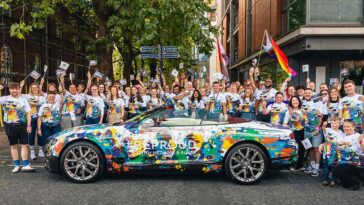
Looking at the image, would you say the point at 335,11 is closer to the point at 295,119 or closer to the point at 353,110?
the point at 295,119

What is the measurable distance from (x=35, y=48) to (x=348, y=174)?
2175 centimetres

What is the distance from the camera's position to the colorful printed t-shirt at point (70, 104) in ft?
27.4

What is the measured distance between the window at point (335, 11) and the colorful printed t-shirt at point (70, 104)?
9273 millimetres

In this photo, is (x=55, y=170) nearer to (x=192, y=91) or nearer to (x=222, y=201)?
(x=222, y=201)

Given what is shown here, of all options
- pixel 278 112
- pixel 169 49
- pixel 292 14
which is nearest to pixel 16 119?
pixel 278 112

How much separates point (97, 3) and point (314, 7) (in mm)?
7906

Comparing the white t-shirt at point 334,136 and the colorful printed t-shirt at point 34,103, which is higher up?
the colorful printed t-shirt at point 34,103

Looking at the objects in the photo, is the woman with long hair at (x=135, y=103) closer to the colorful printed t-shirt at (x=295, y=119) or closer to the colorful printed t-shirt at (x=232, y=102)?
the colorful printed t-shirt at (x=232, y=102)

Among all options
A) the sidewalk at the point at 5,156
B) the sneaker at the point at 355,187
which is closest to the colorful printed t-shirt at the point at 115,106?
the sidewalk at the point at 5,156

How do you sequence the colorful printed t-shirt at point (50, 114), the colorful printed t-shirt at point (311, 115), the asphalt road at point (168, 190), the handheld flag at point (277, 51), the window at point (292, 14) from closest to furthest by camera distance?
1. the asphalt road at point (168, 190)
2. the colorful printed t-shirt at point (311, 115)
3. the colorful printed t-shirt at point (50, 114)
4. the handheld flag at point (277, 51)
5. the window at point (292, 14)

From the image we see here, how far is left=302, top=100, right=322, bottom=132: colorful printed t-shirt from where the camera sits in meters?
7.12

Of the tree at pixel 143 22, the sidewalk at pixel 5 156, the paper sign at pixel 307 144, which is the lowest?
the sidewalk at pixel 5 156

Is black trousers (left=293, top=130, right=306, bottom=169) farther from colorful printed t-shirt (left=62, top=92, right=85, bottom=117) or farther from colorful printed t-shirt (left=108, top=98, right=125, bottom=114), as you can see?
colorful printed t-shirt (left=62, top=92, right=85, bottom=117)

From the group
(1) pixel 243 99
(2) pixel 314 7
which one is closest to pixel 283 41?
(2) pixel 314 7
